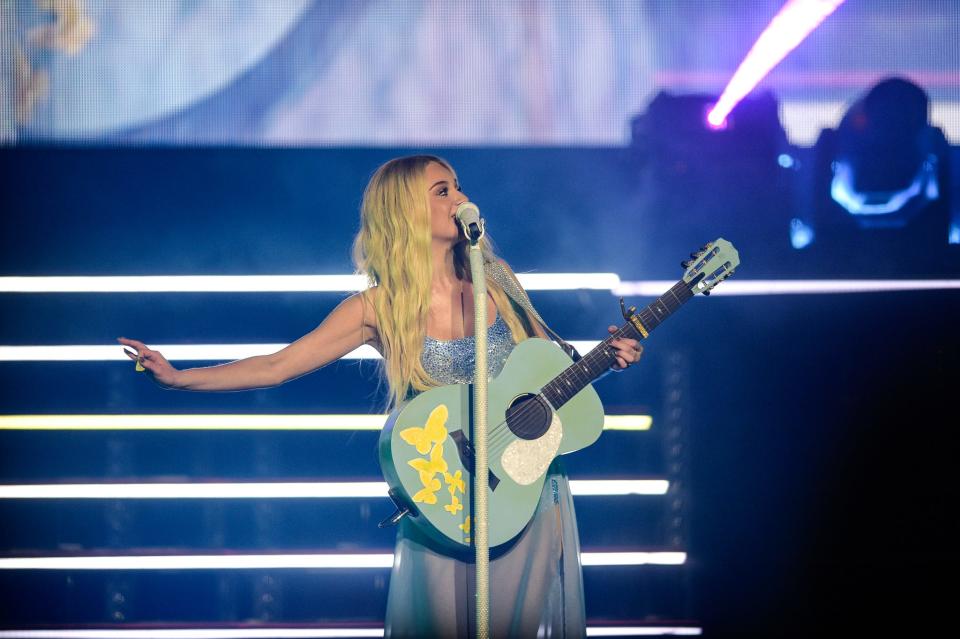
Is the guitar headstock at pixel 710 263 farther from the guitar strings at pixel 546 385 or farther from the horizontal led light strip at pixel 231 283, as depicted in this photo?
the horizontal led light strip at pixel 231 283

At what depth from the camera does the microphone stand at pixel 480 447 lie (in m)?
1.71

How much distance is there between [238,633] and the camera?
10.5ft

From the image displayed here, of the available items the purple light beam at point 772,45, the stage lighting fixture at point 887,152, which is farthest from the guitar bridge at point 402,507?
the stage lighting fixture at point 887,152

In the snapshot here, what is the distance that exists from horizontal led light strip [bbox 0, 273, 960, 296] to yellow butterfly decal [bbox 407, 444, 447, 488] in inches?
55.8

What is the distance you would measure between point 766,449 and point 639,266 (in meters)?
0.86

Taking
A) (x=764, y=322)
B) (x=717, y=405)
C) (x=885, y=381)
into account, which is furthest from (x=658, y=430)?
(x=885, y=381)

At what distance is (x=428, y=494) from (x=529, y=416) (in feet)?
1.04

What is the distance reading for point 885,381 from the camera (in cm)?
342

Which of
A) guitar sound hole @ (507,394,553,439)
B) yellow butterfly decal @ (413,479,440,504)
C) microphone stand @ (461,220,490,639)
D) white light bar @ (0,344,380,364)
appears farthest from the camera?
white light bar @ (0,344,380,364)

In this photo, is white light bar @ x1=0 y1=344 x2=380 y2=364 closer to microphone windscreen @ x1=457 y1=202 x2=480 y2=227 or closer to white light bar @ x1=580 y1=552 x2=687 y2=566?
white light bar @ x1=580 y1=552 x2=687 y2=566

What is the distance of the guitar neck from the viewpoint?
2.16 meters

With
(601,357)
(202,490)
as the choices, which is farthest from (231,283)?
(601,357)

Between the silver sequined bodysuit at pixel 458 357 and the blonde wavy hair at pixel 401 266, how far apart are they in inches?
1.1

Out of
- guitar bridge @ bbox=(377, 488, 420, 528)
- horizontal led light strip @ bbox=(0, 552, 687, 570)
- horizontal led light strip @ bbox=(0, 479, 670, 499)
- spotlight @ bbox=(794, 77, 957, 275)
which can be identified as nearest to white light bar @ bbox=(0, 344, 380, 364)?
horizontal led light strip @ bbox=(0, 479, 670, 499)
